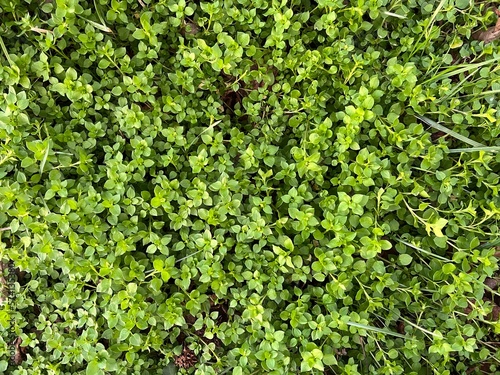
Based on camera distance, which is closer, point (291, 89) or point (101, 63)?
point (101, 63)

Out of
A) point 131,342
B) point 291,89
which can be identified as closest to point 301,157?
point 291,89

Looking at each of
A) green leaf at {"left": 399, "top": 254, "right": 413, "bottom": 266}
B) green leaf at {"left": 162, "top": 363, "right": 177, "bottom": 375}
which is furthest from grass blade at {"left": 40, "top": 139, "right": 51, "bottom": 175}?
green leaf at {"left": 399, "top": 254, "right": 413, "bottom": 266}

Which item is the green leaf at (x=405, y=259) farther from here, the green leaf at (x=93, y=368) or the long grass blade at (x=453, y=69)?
the green leaf at (x=93, y=368)

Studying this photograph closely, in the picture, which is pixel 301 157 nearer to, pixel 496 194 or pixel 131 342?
pixel 496 194

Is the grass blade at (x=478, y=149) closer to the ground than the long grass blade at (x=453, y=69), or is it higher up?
closer to the ground

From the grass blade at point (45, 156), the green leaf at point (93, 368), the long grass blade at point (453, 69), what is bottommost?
the green leaf at point (93, 368)

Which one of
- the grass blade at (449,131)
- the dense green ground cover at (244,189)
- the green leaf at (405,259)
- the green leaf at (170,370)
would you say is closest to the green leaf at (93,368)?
the dense green ground cover at (244,189)

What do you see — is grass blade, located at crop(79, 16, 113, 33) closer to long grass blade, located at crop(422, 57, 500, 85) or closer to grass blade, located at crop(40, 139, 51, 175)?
grass blade, located at crop(40, 139, 51, 175)

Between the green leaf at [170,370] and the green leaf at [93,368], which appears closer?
the green leaf at [93,368]
